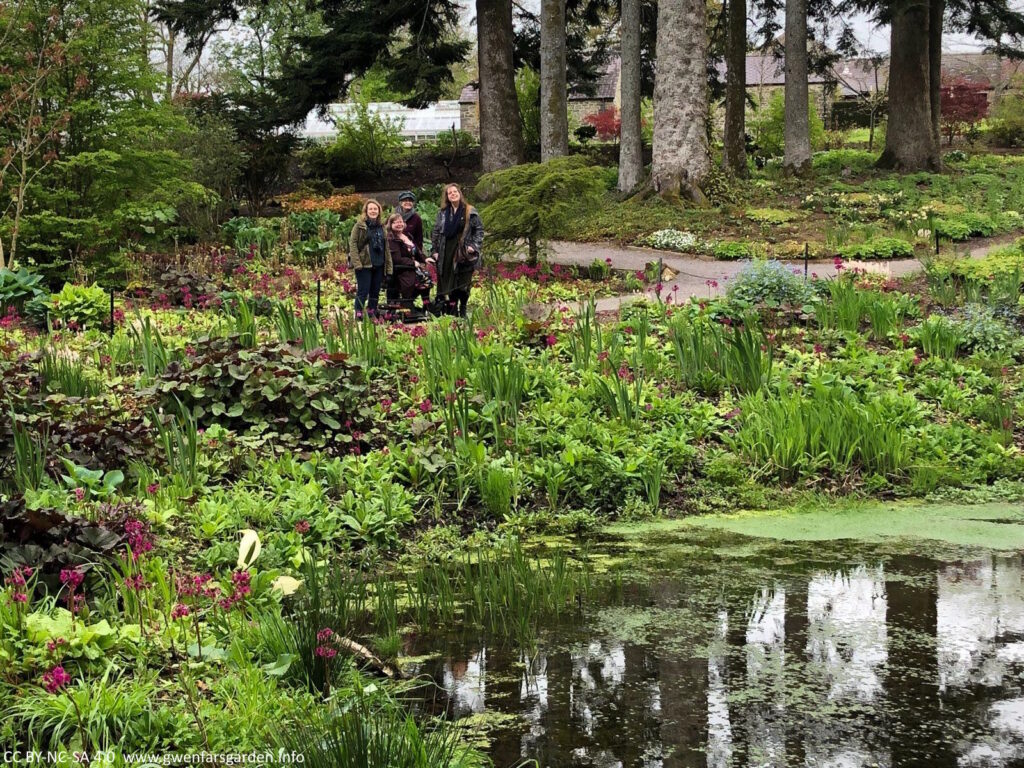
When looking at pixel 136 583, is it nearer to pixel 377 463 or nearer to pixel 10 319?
pixel 377 463

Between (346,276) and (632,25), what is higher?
(632,25)

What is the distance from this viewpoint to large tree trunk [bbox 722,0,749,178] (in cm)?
2350

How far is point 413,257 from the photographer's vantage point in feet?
35.3

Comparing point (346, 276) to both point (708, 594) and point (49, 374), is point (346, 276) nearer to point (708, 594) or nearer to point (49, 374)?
point (49, 374)

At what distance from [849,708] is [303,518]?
287cm

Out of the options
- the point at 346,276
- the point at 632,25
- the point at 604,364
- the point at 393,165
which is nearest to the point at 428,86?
the point at 632,25

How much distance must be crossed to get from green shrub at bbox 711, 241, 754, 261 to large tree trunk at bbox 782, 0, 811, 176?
28.3ft

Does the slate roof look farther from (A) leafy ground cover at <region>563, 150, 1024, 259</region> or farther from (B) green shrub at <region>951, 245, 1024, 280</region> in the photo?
(B) green shrub at <region>951, 245, 1024, 280</region>

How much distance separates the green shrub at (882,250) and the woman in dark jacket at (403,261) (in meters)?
6.61

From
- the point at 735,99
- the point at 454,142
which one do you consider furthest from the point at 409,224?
the point at 454,142

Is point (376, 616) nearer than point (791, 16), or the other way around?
point (376, 616)

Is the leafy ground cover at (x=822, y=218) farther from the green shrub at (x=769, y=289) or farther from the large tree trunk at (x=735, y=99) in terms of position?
the green shrub at (x=769, y=289)

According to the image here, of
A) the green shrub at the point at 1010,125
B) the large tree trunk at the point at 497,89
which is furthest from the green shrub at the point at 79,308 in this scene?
the green shrub at the point at 1010,125

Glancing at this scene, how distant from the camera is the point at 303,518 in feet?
17.7
